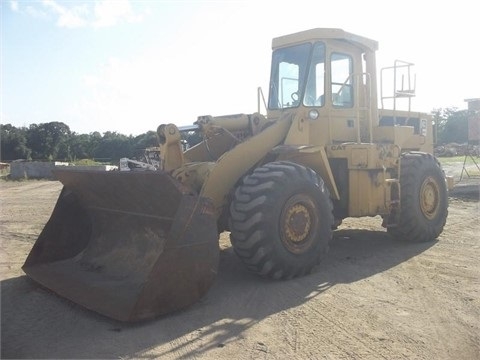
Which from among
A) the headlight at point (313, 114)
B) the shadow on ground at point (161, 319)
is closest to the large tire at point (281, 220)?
the shadow on ground at point (161, 319)

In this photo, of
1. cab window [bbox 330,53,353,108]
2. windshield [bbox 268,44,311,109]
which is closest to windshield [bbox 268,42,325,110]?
windshield [bbox 268,44,311,109]

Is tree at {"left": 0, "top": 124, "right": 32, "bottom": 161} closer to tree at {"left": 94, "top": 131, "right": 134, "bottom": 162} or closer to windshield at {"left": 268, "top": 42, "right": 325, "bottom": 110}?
tree at {"left": 94, "top": 131, "right": 134, "bottom": 162}

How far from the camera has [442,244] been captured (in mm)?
8117

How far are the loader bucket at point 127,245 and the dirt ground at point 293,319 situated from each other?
18 centimetres

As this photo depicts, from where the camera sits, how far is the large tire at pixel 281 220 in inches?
215

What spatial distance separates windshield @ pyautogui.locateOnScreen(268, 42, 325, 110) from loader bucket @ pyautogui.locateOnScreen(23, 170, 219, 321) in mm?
3115

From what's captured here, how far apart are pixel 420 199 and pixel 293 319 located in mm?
4426

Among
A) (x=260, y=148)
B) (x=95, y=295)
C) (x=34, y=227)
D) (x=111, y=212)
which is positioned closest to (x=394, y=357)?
(x=95, y=295)

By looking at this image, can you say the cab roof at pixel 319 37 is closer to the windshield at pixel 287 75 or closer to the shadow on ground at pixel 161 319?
the windshield at pixel 287 75

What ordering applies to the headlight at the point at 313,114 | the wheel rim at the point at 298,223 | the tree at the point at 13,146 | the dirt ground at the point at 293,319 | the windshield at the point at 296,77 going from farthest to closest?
the tree at the point at 13,146, the windshield at the point at 296,77, the headlight at the point at 313,114, the wheel rim at the point at 298,223, the dirt ground at the point at 293,319

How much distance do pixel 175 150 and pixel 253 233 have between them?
5.76 ft

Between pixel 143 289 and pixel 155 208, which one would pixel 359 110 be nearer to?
pixel 155 208

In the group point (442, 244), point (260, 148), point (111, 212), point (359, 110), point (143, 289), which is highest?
point (359, 110)

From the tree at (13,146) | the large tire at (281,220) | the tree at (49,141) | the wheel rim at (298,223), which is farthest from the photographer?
the tree at (49,141)
